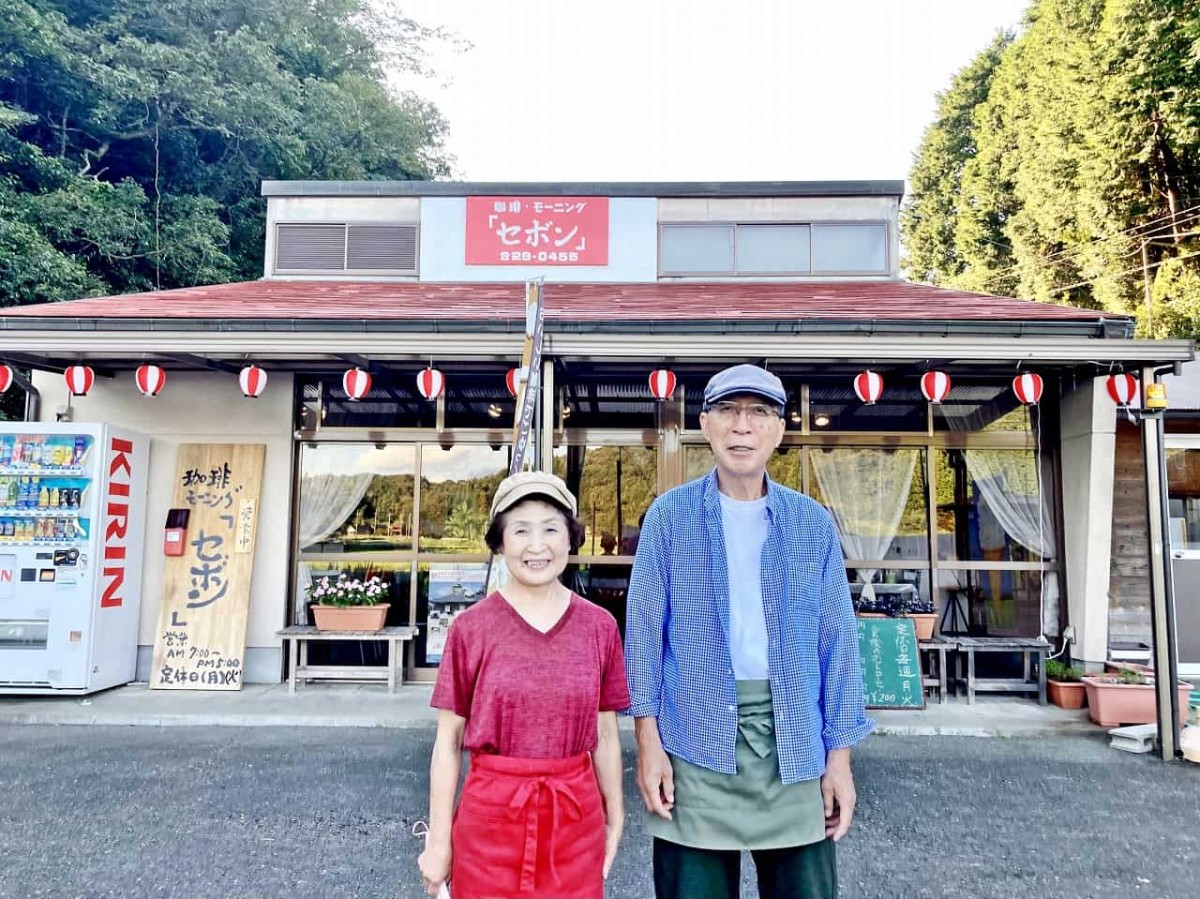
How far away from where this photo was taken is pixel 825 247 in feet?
26.9

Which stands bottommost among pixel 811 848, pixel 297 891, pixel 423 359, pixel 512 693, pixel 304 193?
pixel 297 891

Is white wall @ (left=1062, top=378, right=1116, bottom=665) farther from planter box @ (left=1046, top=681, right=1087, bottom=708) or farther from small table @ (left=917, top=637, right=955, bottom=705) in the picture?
small table @ (left=917, top=637, right=955, bottom=705)

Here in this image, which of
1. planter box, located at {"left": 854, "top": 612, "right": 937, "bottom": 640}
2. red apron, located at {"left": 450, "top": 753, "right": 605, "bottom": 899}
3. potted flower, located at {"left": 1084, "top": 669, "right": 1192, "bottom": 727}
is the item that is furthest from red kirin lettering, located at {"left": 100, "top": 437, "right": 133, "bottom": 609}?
potted flower, located at {"left": 1084, "top": 669, "right": 1192, "bottom": 727}

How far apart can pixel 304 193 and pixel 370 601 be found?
16.4 feet

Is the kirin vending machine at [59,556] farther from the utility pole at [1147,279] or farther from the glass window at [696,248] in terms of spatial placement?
the utility pole at [1147,279]

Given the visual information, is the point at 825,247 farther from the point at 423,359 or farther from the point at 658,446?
the point at 423,359

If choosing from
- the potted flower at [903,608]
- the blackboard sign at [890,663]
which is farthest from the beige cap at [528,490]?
the potted flower at [903,608]

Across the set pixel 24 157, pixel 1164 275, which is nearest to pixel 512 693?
pixel 24 157

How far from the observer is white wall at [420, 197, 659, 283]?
26.8ft

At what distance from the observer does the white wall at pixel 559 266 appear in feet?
26.8

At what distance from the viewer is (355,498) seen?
6734 mm

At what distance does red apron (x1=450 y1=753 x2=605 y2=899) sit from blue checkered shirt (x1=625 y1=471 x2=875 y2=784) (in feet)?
0.89

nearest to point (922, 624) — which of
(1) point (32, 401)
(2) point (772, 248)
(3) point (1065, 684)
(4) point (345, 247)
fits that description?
(3) point (1065, 684)

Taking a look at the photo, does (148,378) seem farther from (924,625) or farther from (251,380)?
(924,625)
